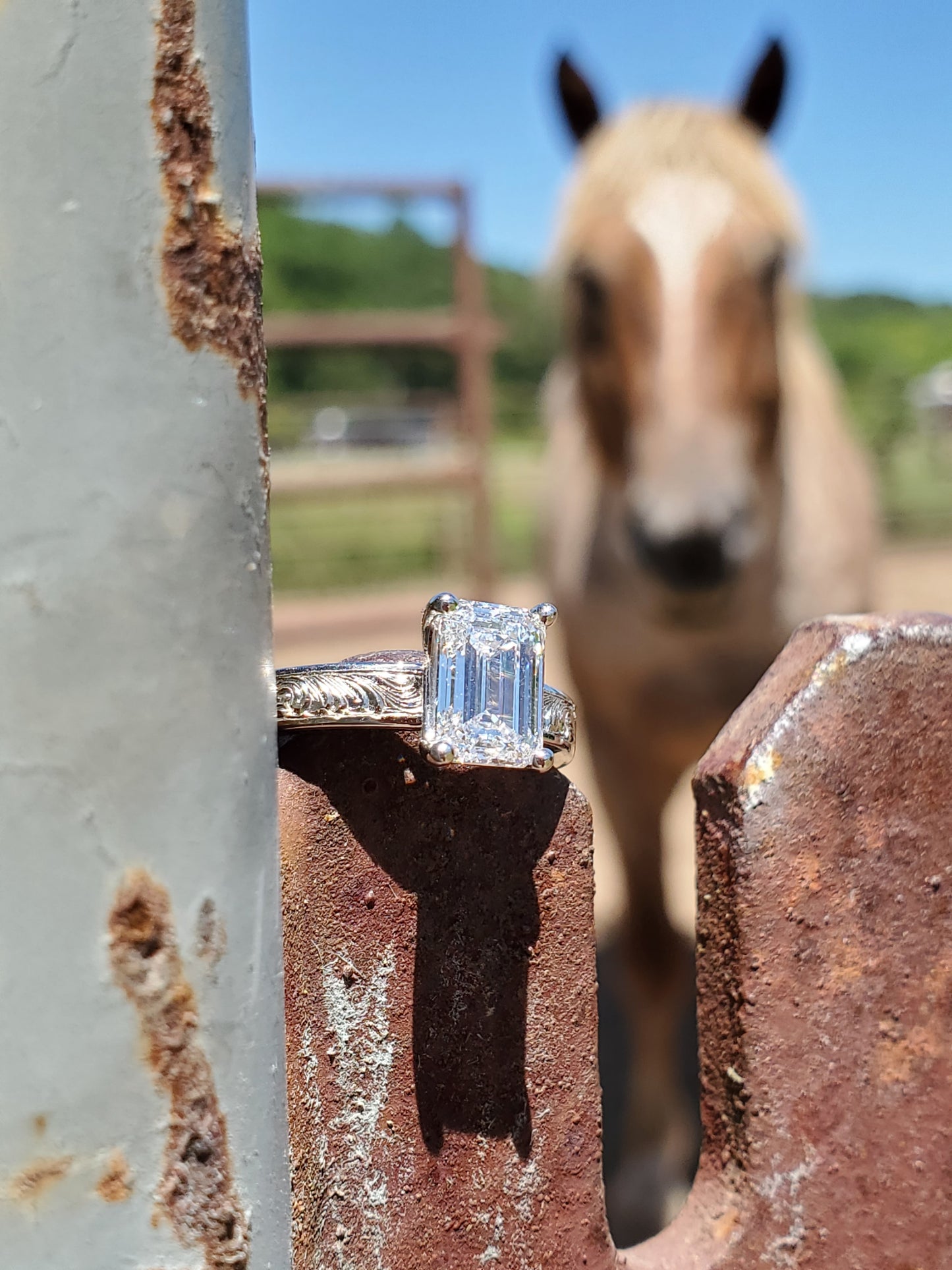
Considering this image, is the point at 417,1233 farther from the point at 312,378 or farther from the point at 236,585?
the point at 312,378

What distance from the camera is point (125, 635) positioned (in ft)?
1.36

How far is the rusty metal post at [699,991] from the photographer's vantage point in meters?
0.58

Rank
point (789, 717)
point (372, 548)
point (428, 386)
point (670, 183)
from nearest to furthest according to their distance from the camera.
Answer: point (789, 717) → point (670, 183) → point (372, 548) → point (428, 386)

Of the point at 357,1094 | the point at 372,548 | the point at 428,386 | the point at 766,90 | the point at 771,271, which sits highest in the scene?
the point at 428,386

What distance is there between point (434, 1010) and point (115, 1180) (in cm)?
20

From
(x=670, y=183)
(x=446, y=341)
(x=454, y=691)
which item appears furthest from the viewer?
(x=446, y=341)

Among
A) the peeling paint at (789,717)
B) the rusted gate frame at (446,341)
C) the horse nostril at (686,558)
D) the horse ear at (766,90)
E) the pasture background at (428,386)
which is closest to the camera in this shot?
the peeling paint at (789,717)

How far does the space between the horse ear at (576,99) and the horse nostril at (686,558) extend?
3.76 ft

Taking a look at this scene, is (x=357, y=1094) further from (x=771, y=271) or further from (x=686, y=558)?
(x=771, y=271)

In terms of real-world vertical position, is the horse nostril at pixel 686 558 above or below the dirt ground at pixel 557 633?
above

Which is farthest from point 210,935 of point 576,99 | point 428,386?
point 428,386

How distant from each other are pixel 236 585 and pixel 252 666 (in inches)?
1.3

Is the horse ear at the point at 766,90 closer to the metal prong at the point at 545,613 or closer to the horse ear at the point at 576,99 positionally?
the horse ear at the point at 576,99

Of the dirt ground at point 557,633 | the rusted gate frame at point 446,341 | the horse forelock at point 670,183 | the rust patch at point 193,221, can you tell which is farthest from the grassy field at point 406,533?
the rust patch at point 193,221
